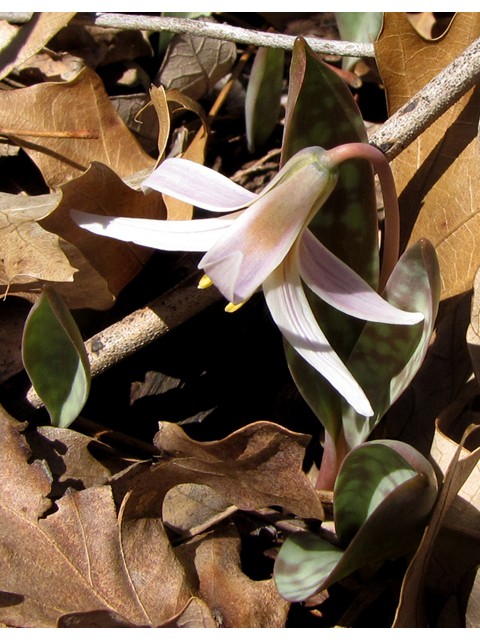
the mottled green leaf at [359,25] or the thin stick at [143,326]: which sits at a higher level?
the mottled green leaf at [359,25]

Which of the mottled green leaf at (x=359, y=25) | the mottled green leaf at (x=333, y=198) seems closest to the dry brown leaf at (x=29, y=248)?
the mottled green leaf at (x=333, y=198)

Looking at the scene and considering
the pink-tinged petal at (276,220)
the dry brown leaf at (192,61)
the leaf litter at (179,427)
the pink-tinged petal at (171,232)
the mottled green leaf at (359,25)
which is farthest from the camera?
the dry brown leaf at (192,61)

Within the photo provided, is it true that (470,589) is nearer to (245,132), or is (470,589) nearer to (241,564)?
(241,564)

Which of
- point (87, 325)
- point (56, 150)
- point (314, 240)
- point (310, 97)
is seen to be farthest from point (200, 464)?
point (56, 150)

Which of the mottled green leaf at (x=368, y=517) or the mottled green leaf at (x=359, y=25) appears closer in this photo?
the mottled green leaf at (x=368, y=517)

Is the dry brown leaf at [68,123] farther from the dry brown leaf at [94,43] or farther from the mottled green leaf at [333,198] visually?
the mottled green leaf at [333,198]

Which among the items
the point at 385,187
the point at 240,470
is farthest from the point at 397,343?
the point at 240,470
